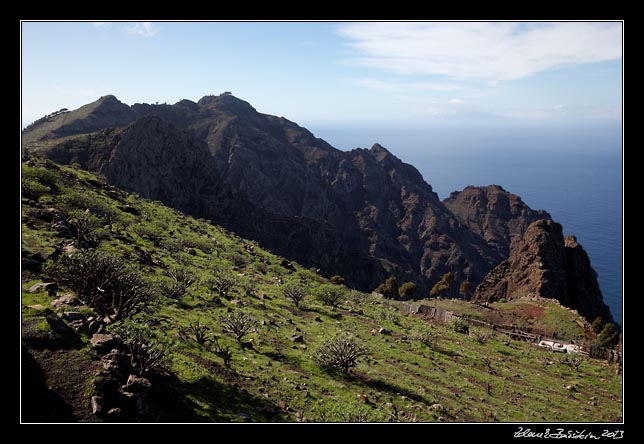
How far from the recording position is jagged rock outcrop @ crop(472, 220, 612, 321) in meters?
69.6

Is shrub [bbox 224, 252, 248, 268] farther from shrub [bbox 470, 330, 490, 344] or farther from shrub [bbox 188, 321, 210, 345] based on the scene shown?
shrub [bbox 470, 330, 490, 344]

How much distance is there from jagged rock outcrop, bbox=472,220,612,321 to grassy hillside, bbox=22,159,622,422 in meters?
41.0

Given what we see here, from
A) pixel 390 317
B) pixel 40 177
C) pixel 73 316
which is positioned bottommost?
pixel 390 317

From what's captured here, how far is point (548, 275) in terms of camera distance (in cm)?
6944

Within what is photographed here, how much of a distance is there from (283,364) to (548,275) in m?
66.1

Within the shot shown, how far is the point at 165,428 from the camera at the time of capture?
9078mm

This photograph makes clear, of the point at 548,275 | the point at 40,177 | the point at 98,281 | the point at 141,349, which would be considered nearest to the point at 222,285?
the point at 98,281

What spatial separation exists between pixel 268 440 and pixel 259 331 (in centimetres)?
1443

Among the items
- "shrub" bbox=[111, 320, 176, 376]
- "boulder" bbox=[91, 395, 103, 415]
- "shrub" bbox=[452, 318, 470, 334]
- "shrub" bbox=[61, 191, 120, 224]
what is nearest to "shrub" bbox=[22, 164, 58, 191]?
"shrub" bbox=[61, 191, 120, 224]

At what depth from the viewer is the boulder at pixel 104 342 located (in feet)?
42.8

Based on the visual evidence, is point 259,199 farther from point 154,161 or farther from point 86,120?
point 86,120

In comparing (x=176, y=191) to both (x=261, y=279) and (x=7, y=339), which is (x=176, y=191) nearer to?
(x=261, y=279)

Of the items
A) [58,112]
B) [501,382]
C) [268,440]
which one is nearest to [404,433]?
[268,440]

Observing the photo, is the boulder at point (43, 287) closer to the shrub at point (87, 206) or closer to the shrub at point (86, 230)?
the shrub at point (86, 230)
